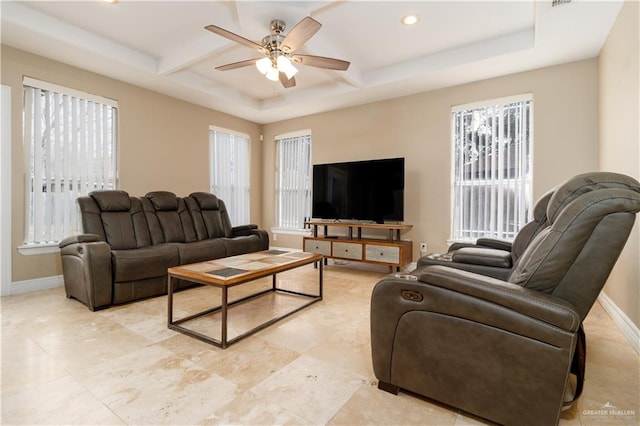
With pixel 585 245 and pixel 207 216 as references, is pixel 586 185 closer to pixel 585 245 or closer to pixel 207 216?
pixel 585 245

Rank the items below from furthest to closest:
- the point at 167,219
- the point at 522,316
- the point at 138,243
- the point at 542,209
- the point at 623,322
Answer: the point at 167,219, the point at 138,243, the point at 623,322, the point at 542,209, the point at 522,316

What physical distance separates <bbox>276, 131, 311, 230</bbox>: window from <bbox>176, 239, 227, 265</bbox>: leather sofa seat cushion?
2.11m

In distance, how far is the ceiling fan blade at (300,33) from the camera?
7.48 ft

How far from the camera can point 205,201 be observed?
15.2 feet

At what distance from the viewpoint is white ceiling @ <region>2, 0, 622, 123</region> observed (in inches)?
110

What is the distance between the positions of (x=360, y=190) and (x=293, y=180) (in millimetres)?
1730

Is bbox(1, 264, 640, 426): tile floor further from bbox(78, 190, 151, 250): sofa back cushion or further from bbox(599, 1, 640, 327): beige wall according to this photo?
bbox(78, 190, 151, 250): sofa back cushion

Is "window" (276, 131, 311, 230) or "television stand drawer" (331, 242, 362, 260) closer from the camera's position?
"television stand drawer" (331, 242, 362, 260)

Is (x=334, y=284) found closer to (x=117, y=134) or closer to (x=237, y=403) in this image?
(x=237, y=403)

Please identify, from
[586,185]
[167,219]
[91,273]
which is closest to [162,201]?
[167,219]

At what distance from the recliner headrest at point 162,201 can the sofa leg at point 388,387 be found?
11.9 ft

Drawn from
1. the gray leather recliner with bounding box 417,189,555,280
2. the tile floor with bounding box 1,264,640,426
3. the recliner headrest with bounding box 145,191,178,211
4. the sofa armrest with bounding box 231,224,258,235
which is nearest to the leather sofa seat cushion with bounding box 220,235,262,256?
the sofa armrest with bounding box 231,224,258,235

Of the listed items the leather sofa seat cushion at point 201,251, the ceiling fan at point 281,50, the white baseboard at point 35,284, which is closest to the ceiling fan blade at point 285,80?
the ceiling fan at point 281,50

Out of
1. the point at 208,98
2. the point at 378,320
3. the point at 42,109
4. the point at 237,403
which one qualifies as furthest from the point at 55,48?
the point at 378,320
